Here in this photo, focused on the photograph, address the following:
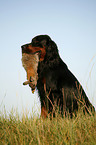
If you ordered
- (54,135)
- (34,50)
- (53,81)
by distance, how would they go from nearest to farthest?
(54,135)
(34,50)
(53,81)

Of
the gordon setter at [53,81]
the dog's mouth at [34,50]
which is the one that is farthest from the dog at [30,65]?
the gordon setter at [53,81]

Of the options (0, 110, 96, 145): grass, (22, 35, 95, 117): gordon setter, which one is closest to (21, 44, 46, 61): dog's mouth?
(22, 35, 95, 117): gordon setter

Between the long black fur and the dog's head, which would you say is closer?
the dog's head

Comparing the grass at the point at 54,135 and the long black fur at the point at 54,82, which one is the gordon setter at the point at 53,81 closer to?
the long black fur at the point at 54,82

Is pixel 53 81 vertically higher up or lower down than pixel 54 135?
higher up

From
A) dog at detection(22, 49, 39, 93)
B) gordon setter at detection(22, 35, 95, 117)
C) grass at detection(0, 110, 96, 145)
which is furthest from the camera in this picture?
gordon setter at detection(22, 35, 95, 117)

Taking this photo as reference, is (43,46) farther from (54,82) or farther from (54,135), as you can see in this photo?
(54,135)

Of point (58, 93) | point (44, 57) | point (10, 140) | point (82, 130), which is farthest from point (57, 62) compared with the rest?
point (10, 140)

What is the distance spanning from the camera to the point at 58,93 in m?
3.32

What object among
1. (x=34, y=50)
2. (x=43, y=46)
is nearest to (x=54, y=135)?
(x=34, y=50)

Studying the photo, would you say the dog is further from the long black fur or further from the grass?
the grass

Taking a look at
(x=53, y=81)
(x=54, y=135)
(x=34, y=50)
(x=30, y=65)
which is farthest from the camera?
(x=53, y=81)

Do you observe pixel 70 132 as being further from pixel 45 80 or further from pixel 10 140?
pixel 45 80

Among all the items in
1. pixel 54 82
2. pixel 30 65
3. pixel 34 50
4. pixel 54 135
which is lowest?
pixel 54 135
